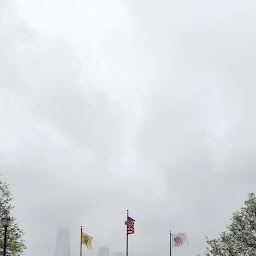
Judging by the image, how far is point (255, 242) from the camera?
3903 cm

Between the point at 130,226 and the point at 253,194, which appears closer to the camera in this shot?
the point at 253,194

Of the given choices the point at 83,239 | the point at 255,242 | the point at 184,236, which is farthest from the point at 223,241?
the point at 83,239

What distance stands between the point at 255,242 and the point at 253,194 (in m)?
5.34

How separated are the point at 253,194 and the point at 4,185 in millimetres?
26439

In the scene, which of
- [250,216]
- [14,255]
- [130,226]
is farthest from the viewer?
[130,226]

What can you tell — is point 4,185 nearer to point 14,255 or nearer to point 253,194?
point 14,255

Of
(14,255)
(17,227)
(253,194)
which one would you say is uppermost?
(253,194)

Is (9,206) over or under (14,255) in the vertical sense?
over

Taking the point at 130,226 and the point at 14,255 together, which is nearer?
the point at 14,255

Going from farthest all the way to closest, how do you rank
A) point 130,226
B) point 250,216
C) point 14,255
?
1. point 130,226
2. point 250,216
3. point 14,255

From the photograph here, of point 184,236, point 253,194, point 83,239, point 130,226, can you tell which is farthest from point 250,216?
point 83,239

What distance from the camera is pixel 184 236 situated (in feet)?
171

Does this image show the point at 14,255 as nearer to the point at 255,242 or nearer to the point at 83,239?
the point at 83,239

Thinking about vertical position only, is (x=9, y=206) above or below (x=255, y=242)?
above
